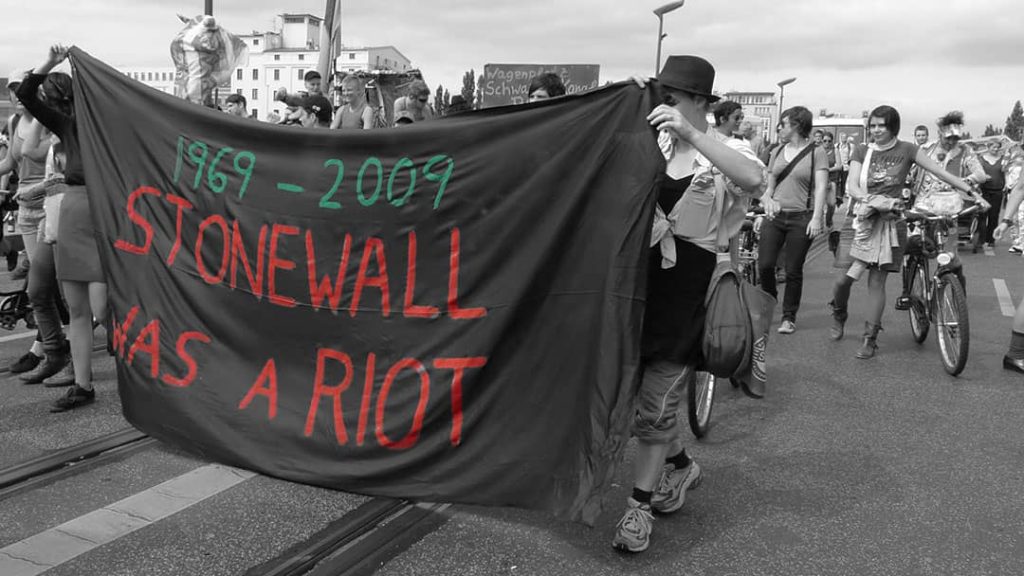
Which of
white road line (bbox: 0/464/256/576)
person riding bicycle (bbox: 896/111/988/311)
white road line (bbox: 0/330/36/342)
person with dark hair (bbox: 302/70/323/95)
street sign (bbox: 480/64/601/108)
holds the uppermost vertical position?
street sign (bbox: 480/64/601/108)

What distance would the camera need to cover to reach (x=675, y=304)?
3.41 m

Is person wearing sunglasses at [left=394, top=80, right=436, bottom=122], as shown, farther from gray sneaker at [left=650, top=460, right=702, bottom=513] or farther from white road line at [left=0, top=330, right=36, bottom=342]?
gray sneaker at [left=650, top=460, right=702, bottom=513]

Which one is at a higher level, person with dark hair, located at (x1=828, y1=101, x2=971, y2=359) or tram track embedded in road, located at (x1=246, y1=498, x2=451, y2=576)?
person with dark hair, located at (x1=828, y1=101, x2=971, y2=359)

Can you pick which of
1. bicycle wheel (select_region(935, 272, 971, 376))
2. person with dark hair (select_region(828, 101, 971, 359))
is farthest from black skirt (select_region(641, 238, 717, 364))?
person with dark hair (select_region(828, 101, 971, 359))

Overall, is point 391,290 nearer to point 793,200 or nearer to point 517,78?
point 793,200

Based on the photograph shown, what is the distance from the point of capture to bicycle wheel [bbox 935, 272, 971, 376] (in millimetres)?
6387

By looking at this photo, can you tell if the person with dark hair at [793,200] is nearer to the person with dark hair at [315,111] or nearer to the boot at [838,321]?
the boot at [838,321]

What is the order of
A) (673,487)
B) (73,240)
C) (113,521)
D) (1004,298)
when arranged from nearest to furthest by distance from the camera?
(113,521) → (673,487) → (73,240) → (1004,298)

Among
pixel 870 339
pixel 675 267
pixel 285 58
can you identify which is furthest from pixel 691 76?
pixel 285 58

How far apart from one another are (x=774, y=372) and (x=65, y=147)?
482cm

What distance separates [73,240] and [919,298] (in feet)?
20.5

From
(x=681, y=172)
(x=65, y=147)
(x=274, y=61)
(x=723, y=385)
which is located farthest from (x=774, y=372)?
(x=274, y=61)

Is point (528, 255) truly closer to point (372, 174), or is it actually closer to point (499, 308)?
point (499, 308)

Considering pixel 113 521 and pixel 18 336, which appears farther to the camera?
pixel 18 336
